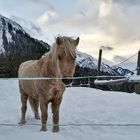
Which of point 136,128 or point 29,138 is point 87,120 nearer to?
point 136,128

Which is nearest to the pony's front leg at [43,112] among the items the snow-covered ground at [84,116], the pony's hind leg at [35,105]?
the snow-covered ground at [84,116]

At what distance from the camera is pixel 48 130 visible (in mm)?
7828

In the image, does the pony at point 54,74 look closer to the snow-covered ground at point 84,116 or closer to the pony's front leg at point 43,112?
the pony's front leg at point 43,112

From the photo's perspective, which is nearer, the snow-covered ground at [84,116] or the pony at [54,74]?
the pony at [54,74]

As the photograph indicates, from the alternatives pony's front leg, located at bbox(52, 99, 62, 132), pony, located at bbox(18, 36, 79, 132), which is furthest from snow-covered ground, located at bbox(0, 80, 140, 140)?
pony, located at bbox(18, 36, 79, 132)

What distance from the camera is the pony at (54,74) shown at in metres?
6.73

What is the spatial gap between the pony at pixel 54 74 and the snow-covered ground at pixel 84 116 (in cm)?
50

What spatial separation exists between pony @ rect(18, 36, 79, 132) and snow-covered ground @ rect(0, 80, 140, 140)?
50 cm

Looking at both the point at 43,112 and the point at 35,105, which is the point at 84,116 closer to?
the point at 35,105

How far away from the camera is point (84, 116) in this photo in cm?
984

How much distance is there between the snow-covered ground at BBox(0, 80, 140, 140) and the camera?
299 inches

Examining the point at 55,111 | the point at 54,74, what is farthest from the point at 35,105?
the point at 54,74

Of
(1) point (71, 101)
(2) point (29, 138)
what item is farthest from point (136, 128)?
(1) point (71, 101)

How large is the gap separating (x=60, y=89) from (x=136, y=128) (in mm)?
2039
